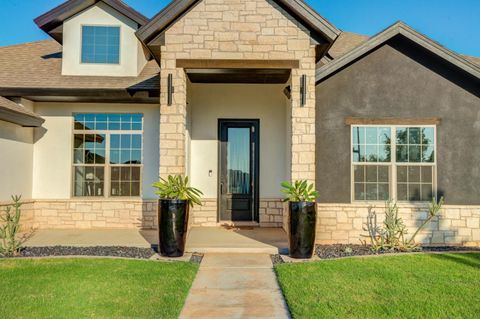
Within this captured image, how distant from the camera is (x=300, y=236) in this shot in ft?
24.2

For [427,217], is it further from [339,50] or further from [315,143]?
[339,50]

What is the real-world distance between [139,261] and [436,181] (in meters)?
6.83

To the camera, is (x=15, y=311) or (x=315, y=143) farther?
(x=315, y=143)

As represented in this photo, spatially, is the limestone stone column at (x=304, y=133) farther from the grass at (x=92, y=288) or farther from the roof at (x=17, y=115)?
the roof at (x=17, y=115)

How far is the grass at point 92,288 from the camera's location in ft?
14.9

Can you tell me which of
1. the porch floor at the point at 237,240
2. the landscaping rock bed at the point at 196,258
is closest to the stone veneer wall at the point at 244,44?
the porch floor at the point at 237,240

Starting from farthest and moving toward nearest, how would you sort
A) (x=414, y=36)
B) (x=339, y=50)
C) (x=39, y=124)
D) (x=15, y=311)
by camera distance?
(x=339, y=50) → (x=39, y=124) → (x=414, y=36) → (x=15, y=311)

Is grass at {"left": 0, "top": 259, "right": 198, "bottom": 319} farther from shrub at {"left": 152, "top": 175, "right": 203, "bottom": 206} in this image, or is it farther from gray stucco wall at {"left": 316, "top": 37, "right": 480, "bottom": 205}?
gray stucco wall at {"left": 316, "top": 37, "right": 480, "bottom": 205}

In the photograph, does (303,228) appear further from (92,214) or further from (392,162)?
(92,214)

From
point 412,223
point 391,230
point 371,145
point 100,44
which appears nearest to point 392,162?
point 371,145

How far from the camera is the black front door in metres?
11.6

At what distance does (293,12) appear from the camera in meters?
8.26

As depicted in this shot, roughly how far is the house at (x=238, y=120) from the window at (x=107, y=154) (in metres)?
0.03

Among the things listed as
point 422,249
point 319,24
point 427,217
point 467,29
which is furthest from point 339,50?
point 467,29
